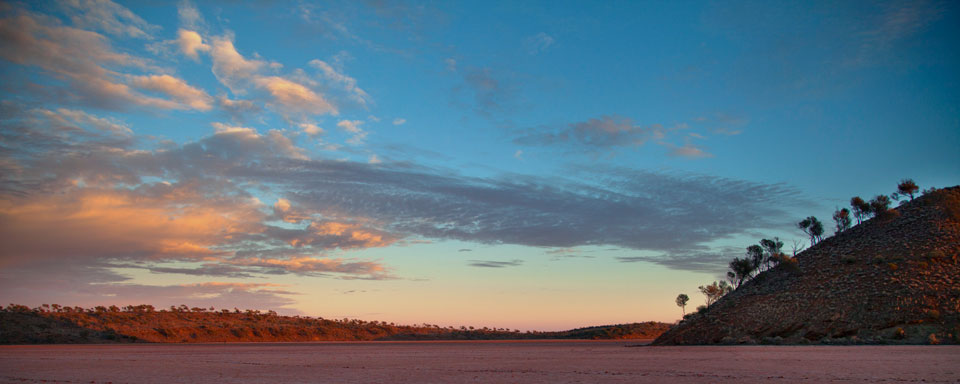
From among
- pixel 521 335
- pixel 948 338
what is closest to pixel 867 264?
pixel 948 338

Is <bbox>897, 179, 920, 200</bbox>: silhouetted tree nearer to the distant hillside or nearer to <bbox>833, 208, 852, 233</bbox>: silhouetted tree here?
<bbox>833, 208, 852, 233</bbox>: silhouetted tree

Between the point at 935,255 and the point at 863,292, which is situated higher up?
the point at 935,255

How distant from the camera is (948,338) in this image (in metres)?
34.7

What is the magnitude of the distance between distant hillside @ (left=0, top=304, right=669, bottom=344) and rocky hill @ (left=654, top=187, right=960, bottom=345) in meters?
54.3

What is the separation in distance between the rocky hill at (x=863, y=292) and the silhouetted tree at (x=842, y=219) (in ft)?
12.9

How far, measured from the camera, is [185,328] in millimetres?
89188

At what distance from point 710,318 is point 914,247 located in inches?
756

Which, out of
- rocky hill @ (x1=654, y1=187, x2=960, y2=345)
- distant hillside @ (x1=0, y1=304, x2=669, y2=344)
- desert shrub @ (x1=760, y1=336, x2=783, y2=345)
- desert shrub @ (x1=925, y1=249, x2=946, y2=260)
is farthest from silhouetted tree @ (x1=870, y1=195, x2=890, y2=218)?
distant hillside @ (x1=0, y1=304, x2=669, y2=344)

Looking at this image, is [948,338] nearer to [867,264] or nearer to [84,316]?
[867,264]

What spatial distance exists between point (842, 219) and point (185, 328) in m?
99.6

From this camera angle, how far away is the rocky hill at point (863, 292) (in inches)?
1524

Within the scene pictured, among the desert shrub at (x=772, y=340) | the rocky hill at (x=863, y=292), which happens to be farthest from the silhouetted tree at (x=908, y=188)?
the desert shrub at (x=772, y=340)

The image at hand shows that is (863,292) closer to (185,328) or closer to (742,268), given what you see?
(742,268)

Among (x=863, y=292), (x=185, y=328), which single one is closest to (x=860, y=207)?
(x=863, y=292)
